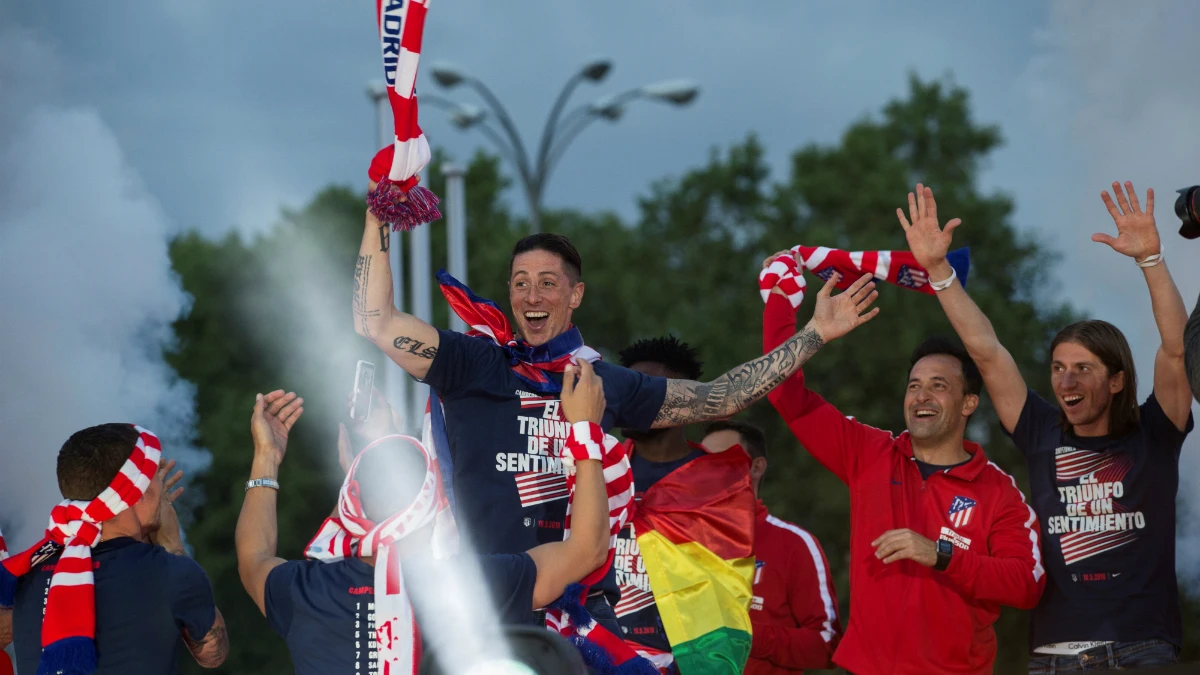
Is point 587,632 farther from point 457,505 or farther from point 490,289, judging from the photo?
point 490,289

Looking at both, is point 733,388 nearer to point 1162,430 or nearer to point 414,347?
point 414,347

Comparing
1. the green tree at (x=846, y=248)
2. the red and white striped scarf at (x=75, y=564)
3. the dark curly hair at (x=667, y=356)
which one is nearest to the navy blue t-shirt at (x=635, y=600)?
the dark curly hair at (x=667, y=356)

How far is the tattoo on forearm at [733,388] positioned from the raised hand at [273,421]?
45.9 inches

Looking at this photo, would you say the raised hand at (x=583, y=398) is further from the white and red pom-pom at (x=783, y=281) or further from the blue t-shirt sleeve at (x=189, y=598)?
the white and red pom-pom at (x=783, y=281)

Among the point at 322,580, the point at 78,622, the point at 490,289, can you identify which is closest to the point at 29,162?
the point at 78,622

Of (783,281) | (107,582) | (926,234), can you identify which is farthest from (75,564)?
(926,234)

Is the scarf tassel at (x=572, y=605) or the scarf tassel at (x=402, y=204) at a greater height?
the scarf tassel at (x=402, y=204)

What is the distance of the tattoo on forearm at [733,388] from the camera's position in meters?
4.37

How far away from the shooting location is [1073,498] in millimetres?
4621

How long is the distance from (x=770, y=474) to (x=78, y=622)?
11798 millimetres

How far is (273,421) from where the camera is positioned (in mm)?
3967

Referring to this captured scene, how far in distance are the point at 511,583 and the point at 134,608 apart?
107cm

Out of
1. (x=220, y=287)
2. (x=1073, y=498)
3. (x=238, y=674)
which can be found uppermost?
(x=220, y=287)

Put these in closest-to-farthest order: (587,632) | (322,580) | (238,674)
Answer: (322,580) → (587,632) → (238,674)
